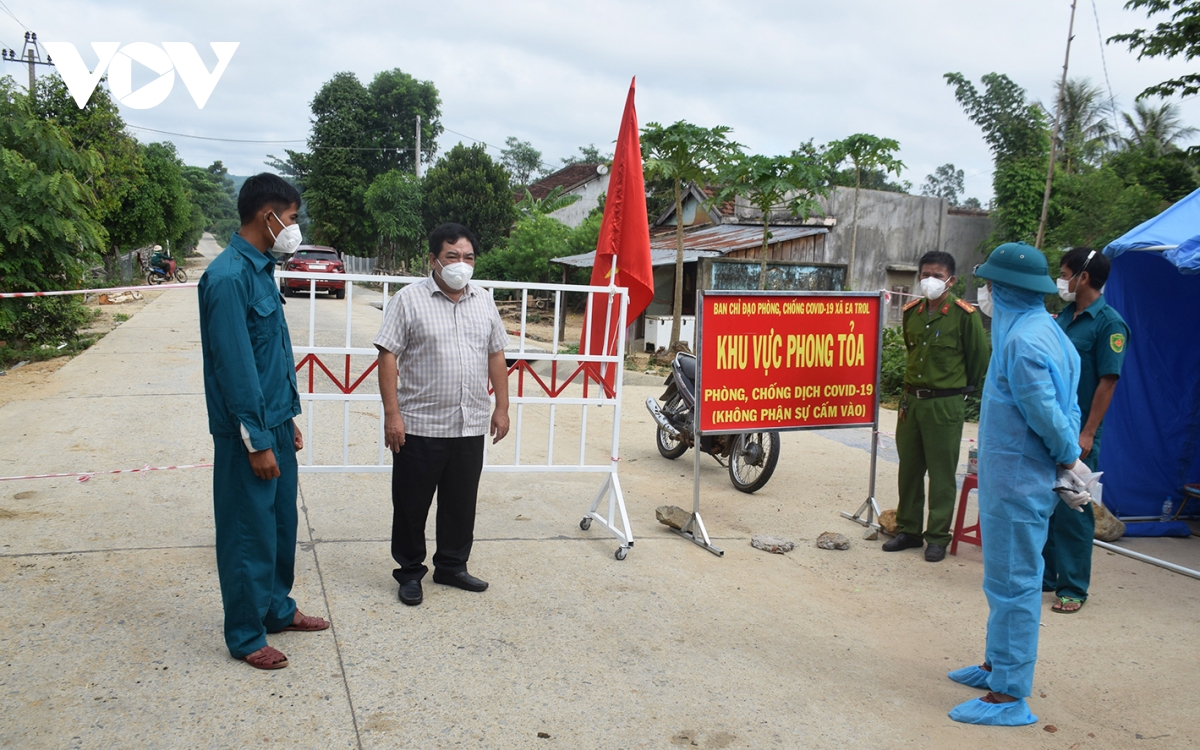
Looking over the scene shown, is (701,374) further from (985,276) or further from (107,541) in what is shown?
(107,541)

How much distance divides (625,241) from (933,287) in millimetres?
1929

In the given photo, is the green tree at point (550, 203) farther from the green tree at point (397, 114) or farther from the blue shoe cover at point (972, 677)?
the blue shoe cover at point (972, 677)

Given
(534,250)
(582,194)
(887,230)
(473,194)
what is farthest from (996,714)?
(582,194)

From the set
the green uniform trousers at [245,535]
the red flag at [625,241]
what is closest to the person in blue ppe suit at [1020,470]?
the red flag at [625,241]

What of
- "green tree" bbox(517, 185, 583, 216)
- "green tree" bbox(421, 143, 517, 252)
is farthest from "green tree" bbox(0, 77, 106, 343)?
"green tree" bbox(421, 143, 517, 252)

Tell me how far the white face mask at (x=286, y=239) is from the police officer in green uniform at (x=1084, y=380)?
3930mm

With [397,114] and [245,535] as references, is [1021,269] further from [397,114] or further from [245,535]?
[397,114]

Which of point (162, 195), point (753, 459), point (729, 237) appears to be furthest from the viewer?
point (162, 195)

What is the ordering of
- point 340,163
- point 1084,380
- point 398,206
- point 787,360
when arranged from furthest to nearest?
point 340,163
point 398,206
point 787,360
point 1084,380

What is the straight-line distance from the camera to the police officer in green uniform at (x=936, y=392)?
4.97 m

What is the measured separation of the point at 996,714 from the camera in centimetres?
312

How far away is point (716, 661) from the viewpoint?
353 cm

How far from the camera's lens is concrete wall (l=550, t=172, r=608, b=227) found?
3709 cm

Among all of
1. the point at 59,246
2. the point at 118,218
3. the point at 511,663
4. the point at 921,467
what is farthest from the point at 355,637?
the point at 118,218
